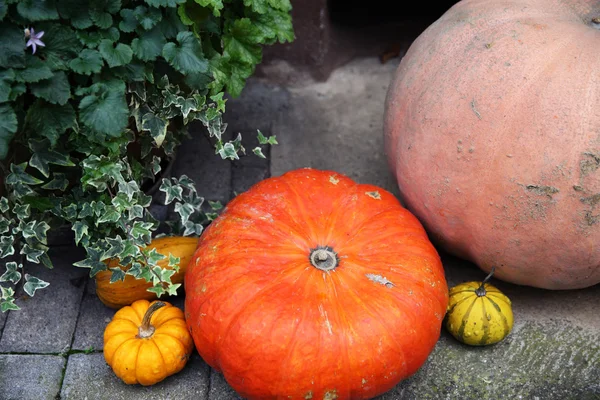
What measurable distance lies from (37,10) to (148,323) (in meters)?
1.11

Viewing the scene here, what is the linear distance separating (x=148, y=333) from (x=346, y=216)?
33.0 inches

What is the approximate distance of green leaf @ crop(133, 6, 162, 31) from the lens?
2.20m

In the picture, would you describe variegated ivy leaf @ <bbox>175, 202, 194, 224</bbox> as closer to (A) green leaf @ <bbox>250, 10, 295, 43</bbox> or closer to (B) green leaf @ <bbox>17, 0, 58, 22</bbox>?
(A) green leaf @ <bbox>250, 10, 295, 43</bbox>

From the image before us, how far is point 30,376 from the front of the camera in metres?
2.49

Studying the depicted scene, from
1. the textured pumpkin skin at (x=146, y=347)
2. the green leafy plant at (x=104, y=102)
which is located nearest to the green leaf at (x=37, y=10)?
the green leafy plant at (x=104, y=102)

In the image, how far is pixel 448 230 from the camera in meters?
2.60

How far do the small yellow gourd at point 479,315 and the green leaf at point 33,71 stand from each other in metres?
1.65

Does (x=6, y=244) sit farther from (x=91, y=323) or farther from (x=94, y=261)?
(x=91, y=323)

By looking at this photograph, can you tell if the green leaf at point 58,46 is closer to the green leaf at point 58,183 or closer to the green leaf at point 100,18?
the green leaf at point 100,18

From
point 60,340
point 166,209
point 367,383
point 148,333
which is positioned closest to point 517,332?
point 367,383

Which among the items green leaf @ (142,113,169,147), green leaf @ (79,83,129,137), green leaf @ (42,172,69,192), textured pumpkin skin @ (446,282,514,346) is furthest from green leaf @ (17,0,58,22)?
textured pumpkin skin @ (446,282,514,346)

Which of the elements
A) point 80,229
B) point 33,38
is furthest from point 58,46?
point 80,229

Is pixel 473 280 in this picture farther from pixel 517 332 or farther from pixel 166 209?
pixel 166 209

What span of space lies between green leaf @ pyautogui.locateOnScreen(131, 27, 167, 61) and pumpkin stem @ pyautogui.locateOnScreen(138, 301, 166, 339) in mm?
856
